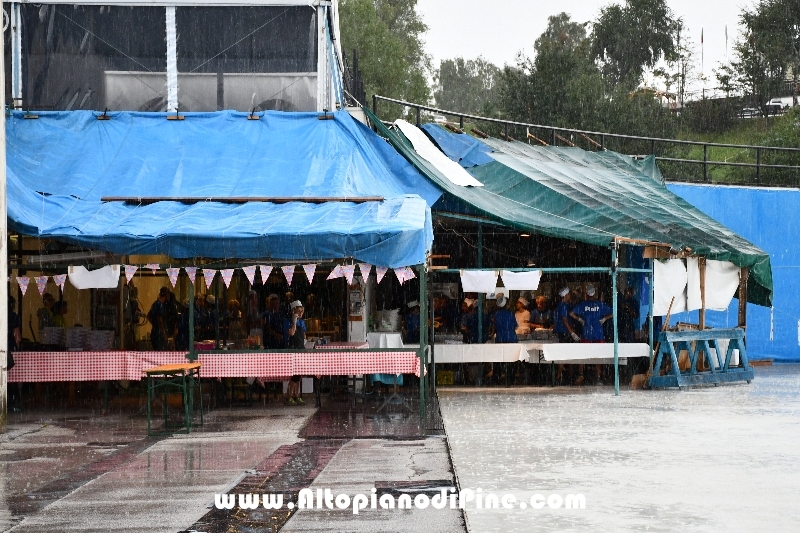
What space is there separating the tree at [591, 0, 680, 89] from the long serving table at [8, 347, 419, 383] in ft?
163

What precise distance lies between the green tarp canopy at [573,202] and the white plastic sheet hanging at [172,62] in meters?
3.54

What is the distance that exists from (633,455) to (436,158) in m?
10.1

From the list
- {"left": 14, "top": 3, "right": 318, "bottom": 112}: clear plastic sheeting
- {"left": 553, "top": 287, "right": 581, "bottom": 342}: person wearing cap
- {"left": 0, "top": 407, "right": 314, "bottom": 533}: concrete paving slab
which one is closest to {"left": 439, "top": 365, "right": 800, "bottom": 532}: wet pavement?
{"left": 553, "top": 287, "right": 581, "bottom": 342}: person wearing cap

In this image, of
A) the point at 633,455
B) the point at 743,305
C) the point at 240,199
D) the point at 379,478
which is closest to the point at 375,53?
the point at 743,305

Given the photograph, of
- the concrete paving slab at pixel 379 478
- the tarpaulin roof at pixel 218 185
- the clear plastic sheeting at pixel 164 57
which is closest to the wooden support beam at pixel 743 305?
the tarpaulin roof at pixel 218 185

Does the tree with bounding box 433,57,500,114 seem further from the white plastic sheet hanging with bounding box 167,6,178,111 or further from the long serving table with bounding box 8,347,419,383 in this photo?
the long serving table with bounding box 8,347,419,383

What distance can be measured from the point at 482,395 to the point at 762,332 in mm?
10023

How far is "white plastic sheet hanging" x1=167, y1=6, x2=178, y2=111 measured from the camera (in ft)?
69.5

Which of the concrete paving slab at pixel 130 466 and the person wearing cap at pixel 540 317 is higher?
the person wearing cap at pixel 540 317

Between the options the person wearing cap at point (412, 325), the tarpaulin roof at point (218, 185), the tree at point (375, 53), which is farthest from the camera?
the tree at point (375, 53)

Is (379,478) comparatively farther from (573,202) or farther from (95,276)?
(573,202)

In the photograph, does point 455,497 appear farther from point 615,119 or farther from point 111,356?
point 615,119

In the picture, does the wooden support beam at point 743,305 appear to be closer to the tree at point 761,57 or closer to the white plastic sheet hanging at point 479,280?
the white plastic sheet hanging at point 479,280

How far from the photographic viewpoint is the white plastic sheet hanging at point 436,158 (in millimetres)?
21141
